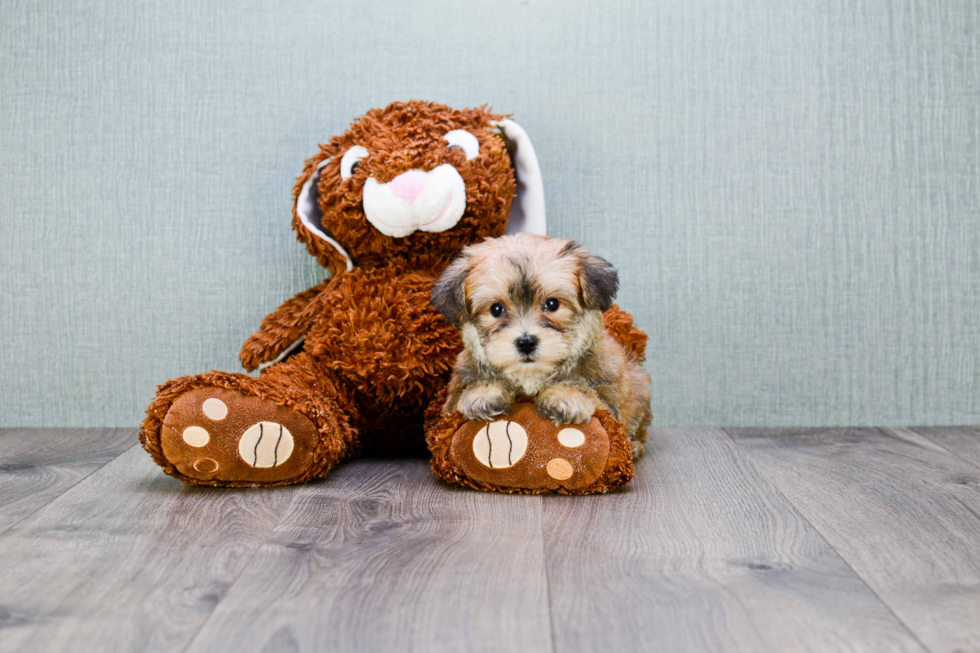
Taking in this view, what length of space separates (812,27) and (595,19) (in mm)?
518

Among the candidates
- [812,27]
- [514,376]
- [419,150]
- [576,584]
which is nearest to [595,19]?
[812,27]

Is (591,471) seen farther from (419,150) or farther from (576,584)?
(419,150)

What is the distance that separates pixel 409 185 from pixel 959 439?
4.50 feet

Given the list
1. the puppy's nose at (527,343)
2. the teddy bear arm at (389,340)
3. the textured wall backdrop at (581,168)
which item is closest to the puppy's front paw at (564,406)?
the puppy's nose at (527,343)

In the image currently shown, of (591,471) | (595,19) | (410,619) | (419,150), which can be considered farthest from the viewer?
(595,19)

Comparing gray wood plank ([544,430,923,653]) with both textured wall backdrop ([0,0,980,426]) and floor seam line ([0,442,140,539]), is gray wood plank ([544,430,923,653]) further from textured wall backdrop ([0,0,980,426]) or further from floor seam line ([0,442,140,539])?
floor seam line ([0,442,140,539])

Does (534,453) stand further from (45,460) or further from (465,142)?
(45,460)

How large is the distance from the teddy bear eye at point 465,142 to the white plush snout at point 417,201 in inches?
2.4

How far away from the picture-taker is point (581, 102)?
6.25ft

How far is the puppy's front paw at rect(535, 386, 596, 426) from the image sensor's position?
1.32 meters

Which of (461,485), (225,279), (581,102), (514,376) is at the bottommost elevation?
(461,485)

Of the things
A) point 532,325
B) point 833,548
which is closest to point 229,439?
point 532,325

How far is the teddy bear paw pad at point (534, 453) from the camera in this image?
1322 millimetres

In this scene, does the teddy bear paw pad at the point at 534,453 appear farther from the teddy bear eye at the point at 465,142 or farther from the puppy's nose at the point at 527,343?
the teddy bear eye at the point at 465,142
